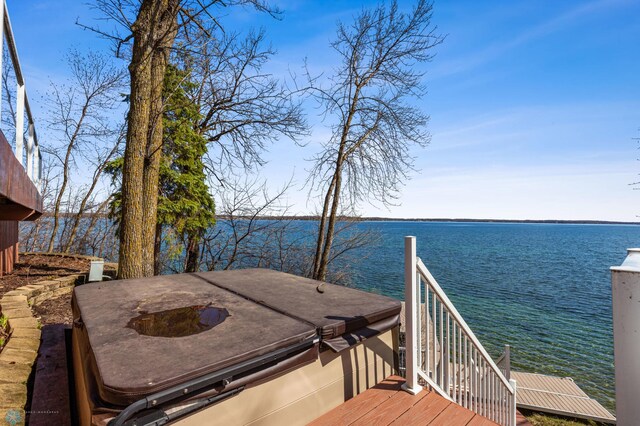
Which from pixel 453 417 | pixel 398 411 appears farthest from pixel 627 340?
pixel 398 411

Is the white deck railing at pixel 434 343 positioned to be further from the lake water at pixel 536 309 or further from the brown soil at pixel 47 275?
the lake water at pixel 536 309

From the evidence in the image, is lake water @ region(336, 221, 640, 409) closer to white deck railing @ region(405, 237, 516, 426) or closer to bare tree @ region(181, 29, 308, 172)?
bare tree @ region(181, 29, 308, 172)

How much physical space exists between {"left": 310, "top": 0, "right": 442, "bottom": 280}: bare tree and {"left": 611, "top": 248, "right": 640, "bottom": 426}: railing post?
8.10m

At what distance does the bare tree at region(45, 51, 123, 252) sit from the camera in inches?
496

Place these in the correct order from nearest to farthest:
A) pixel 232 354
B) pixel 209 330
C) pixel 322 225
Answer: pixel 232 354 < pixel 209 330 < pixel 322 225

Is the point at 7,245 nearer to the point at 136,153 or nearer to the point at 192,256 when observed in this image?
the point at 192,256

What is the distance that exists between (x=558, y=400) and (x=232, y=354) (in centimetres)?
884

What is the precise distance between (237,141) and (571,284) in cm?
2743

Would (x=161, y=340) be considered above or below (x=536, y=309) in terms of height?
above

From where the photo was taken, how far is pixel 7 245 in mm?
6703

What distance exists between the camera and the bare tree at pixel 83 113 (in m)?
12.6

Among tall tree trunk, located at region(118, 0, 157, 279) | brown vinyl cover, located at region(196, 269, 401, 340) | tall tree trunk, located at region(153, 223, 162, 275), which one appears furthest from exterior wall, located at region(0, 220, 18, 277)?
brown vinyl cover, located at region(196, 269, 401, 340)

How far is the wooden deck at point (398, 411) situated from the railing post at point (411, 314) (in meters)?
0.10

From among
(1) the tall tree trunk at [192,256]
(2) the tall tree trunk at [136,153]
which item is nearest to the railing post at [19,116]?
(2) the tall tree trunk at [136,153]
